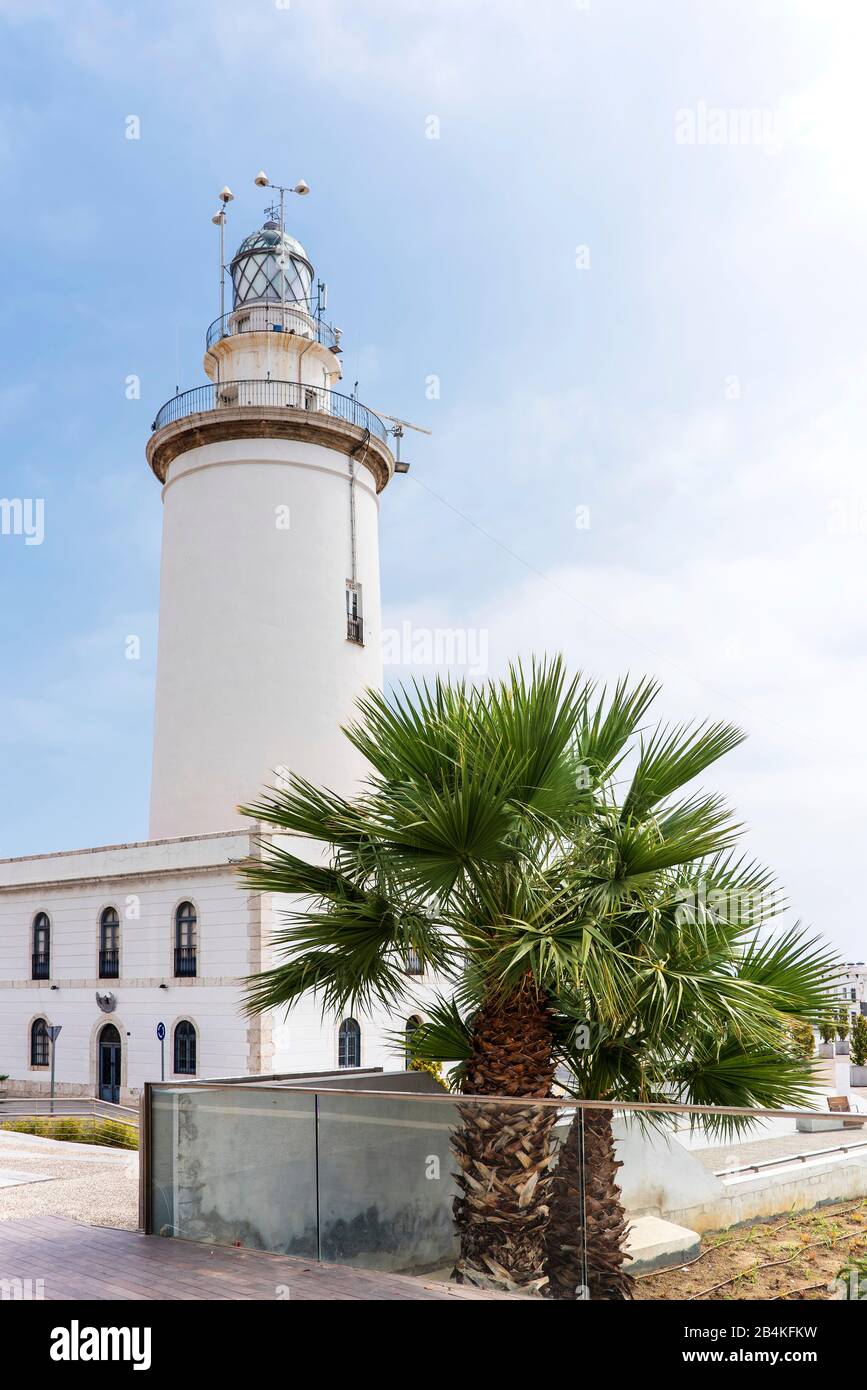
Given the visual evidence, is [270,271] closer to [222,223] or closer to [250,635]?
[222,223]

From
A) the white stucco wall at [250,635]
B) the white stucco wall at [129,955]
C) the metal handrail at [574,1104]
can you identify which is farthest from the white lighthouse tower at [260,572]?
the metal handrail at [574,1104]

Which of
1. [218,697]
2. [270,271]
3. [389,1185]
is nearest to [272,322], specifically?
[270,271]

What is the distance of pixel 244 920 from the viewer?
26.1 m

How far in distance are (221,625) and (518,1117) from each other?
2332cm

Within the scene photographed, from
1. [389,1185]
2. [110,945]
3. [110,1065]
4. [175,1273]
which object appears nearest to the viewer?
[175,1273]

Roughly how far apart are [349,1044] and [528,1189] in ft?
64.8

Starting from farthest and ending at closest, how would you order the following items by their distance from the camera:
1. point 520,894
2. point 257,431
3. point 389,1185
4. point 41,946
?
1. point 41,946
2. point 257,431
3. point 520,894
4. point 389,1185

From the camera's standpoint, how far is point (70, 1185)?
11828mm

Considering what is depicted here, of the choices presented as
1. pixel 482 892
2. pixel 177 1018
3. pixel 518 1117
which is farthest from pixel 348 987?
pixel 177 1018

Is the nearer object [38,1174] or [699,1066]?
[699,1066]

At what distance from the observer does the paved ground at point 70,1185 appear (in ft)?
33.1

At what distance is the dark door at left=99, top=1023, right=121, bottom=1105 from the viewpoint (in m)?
28.4

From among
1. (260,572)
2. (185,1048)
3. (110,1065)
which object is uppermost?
(260,572)
